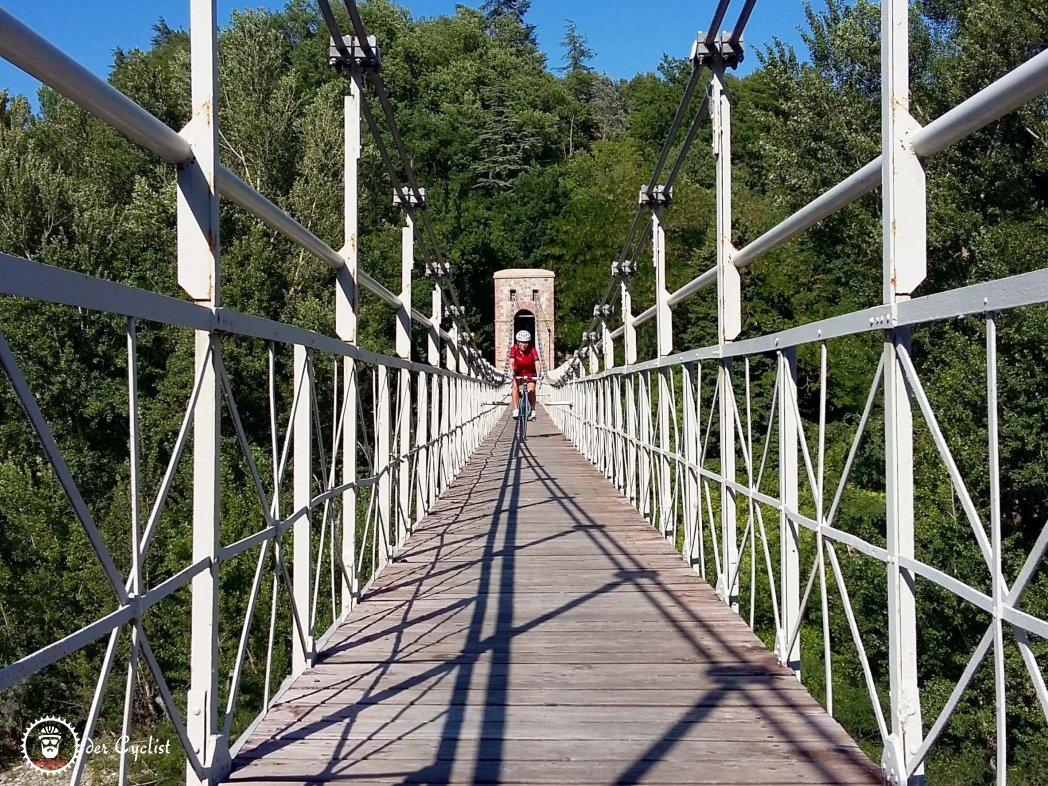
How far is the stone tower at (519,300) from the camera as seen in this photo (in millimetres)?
37344

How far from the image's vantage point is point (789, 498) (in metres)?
2.57

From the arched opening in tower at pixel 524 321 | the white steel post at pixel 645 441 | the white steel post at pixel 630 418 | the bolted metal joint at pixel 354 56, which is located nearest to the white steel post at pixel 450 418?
the white steel post at pixel 630 418

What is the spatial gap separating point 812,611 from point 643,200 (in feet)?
38.8

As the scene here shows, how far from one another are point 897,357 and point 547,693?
44.7 inches

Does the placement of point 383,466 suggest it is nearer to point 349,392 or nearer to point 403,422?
point 403,422

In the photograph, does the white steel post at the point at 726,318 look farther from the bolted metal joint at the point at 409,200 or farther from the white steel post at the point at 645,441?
the bolted metal joint at the point at 409,200

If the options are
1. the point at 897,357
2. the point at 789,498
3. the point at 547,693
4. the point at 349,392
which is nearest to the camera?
the point at 897,357

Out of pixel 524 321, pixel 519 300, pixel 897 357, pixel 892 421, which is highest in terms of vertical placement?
pixel 519 300

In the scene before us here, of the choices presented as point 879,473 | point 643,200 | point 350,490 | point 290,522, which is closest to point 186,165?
point 290,522

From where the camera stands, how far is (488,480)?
26.8ft

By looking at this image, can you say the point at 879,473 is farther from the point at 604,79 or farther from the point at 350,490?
the point at 604,79

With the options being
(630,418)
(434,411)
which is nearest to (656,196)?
(630,418)

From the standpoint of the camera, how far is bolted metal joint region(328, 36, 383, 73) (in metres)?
3.78

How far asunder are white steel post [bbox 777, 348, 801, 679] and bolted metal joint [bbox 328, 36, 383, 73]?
6.60ft
